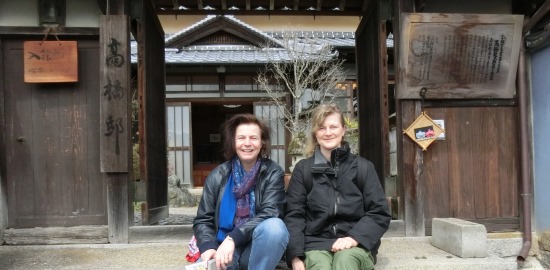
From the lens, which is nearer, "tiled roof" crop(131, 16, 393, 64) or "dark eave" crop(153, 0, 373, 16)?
"dark eave" crop(153, 0, 373, 16)

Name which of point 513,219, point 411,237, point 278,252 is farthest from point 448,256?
point 278,252

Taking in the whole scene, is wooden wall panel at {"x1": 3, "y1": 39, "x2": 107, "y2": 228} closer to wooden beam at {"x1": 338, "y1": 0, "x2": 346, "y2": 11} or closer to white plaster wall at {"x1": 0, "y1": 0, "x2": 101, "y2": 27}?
white plaster wall at {"x1": 0, "y1": 0, "x2": 101, "y2": 27}

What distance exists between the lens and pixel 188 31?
13.1 metres

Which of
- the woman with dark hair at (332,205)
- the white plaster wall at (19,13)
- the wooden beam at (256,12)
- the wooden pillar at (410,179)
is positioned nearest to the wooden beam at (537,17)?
the wooden pillar at (410,179)

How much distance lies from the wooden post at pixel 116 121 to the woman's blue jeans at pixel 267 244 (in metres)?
2.19

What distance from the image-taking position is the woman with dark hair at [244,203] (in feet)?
9.36

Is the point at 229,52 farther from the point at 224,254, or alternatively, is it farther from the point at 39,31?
the point at 224,254

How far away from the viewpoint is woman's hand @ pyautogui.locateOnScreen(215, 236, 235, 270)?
9.03ft

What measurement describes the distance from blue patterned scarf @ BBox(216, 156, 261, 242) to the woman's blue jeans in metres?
0.23

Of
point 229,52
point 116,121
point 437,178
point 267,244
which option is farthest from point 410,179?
point 229,52

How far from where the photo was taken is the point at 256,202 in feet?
10.2

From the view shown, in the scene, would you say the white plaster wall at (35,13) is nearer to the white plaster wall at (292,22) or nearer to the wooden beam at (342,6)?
the wooden beam at (342,6)

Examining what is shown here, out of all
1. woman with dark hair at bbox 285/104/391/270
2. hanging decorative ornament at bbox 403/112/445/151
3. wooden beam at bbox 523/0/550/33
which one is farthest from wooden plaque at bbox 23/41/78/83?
wooden beam at bbox 523/0/550/33

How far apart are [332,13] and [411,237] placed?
10.6 feet
